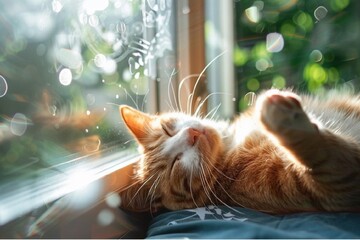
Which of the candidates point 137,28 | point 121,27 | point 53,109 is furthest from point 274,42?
point 53,109

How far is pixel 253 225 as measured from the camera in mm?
778

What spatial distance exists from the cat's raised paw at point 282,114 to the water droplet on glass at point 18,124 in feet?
1.75

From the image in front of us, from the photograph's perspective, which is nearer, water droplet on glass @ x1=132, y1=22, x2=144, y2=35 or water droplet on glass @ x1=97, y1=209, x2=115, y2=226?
water droplet on glass @ x1=97, y1=209, x2=115, y2=226

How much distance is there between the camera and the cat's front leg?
2.59 ft

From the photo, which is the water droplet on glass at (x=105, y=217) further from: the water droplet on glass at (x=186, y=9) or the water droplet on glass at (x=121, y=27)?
the water droplet on glass at (x=186, y=9)

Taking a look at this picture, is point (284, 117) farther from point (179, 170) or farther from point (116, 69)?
point (116, 69)

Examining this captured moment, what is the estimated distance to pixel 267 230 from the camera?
74 centimetres

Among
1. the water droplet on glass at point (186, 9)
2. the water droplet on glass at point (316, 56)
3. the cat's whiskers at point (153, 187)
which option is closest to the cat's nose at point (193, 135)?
the cat's whiskers at point (153, 187)

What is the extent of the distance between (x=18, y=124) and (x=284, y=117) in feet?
1.90

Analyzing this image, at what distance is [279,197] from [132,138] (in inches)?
22.0

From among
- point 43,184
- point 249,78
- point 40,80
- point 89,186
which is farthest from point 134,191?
point 249,78

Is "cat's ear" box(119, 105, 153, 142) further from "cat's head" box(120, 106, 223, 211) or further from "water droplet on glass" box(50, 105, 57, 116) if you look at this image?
"water droplet on glass" box(50, 105, 57, 116)

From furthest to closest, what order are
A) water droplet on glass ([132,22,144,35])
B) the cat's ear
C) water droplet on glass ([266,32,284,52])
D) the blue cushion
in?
water droplet on glass ([266,32,284,52]) < water droplet on glass ([132,22,144,35]) < the cat's ear < the blue cushion

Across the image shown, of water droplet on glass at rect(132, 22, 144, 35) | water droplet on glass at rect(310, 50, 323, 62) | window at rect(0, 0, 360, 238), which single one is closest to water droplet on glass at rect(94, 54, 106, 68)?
window at rect(0, 0, 360, 238)
